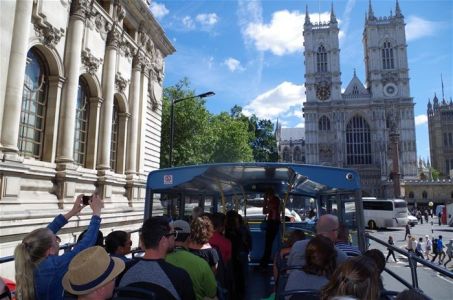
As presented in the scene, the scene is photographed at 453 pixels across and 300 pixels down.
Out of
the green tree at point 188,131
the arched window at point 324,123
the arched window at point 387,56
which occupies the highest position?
the arched window at point 387,56

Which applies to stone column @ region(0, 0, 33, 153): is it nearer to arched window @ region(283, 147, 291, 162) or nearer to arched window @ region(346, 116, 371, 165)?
arched window @ region(346, 116, 371, 165)

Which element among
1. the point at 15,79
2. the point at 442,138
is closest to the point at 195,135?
the point at 15,79

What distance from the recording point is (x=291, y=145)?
13125 cm

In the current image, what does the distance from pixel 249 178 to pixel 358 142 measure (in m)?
87.0

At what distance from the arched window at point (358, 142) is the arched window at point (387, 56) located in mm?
15144

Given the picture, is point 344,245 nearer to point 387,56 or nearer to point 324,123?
point 324,123

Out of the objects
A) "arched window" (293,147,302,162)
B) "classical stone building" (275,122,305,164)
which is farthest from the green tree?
"arched window" (293,147,302,162)

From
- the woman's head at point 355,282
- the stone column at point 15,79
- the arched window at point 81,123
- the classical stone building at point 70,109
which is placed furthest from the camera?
the arched window at point 81,123

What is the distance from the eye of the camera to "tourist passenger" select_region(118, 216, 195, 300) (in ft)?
10.2

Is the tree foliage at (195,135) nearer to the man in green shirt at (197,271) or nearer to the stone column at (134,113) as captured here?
the stone column at (134,113)

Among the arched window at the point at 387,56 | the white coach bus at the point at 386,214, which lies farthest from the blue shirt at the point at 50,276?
the arched window at the point at 387,56

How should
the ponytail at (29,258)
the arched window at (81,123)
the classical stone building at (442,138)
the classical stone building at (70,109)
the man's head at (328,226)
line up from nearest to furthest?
the ponytail at (29,258)
the man's head at (328,226)
the classical stone building at (70,109)
the arched window at (81,123)
the classical stone building at (442,138)

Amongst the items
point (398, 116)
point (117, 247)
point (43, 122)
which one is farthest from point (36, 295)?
point (398, 116)

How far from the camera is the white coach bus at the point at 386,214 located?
40.3 meters
